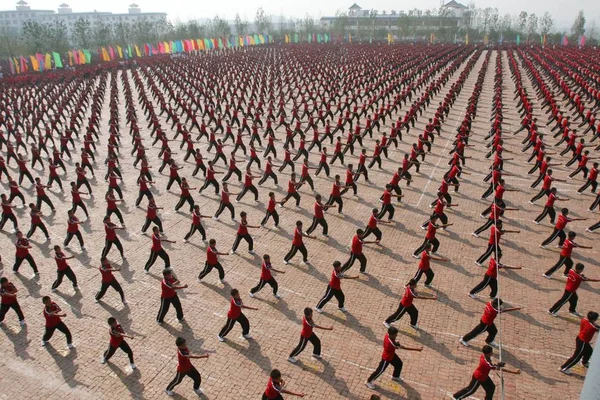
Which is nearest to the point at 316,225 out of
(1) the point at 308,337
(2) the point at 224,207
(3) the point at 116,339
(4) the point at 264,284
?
(2) the point at 224,207

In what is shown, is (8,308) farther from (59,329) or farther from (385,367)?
(385,367)

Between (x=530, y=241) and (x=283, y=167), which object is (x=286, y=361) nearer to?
(x=530, y=241)

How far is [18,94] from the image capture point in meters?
32.9

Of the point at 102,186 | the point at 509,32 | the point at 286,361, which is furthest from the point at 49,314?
the point at 509,32

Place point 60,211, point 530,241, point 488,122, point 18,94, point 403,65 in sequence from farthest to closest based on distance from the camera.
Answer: point 403,65, point 18,94, point 488,122, point 60,211, point 530,241

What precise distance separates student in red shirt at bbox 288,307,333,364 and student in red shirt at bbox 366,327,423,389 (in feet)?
2.97

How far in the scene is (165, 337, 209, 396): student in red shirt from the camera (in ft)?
21.9

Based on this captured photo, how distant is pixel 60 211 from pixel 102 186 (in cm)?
227

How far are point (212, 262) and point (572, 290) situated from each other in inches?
276

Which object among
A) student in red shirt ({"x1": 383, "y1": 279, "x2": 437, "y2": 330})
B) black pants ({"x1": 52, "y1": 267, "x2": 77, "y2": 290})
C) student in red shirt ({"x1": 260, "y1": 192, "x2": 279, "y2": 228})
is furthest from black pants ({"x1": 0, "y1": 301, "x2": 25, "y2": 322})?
student in red shirt ({"x1": 383, "y1": 279, "x2": 437, "y2": 330})

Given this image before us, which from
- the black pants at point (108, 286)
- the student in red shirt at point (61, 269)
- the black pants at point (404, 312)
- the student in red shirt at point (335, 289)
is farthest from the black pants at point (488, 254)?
the student in red shirt at point (61, 269)

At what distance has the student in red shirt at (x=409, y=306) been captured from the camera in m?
7.98

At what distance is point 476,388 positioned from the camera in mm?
6508

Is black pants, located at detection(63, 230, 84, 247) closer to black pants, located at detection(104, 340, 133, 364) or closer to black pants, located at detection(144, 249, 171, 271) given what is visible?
black pants, located at detection(144, 249, 171, 271)
